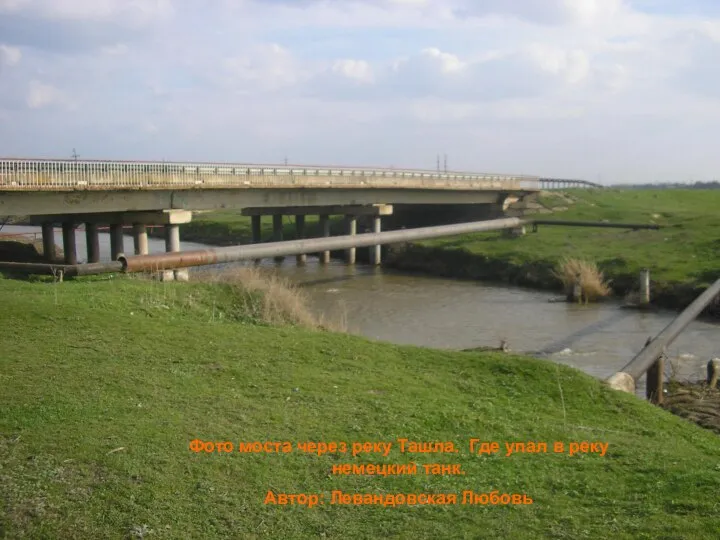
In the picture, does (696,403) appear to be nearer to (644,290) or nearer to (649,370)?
(649,370)

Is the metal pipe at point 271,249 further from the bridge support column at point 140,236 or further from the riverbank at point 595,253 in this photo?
the bridge support column at point 140,236

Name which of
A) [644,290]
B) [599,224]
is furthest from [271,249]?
[599,224]

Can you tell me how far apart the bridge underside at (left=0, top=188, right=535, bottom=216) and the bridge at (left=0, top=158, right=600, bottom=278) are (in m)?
0.04

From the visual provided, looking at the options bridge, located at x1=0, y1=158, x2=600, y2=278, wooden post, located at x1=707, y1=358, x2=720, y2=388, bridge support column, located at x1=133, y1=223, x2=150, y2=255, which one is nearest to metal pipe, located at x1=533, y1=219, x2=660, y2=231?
bridge, located at x1=0, y1=158, x2=600, y2=278

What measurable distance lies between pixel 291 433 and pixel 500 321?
19.3m

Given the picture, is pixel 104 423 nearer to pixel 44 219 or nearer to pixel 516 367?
pixel 516 367

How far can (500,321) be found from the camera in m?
27.8

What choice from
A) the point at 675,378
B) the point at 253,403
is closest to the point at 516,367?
the point at 253,403

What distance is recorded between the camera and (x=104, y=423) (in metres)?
9.41

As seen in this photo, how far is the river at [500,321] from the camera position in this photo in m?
22.5

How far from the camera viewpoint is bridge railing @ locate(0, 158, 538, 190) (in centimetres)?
2597

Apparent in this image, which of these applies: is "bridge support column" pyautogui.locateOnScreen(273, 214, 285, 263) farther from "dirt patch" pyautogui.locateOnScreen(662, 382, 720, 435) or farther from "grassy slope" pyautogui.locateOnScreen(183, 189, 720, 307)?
"dirt patch" pyautogui.locateOnScreen(662, 382, 720, 435)

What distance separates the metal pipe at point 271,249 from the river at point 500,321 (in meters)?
2.46

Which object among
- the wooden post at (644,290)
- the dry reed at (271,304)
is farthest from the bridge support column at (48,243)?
the wooden post at (644,290)
